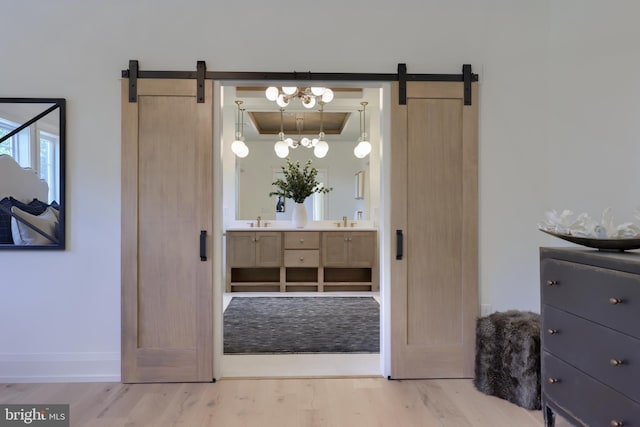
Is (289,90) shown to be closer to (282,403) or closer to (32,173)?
(32,173)

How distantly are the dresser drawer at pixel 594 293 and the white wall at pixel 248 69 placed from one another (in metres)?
0.82

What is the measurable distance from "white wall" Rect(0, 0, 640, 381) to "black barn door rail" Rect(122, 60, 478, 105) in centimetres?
5

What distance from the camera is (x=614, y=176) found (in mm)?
2219

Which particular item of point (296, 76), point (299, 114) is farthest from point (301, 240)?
point (296, 76)

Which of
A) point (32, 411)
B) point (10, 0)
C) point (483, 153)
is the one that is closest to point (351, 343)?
point (483, 153)

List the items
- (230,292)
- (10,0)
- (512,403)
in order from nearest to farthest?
(512,403), (10,0), (230,292)

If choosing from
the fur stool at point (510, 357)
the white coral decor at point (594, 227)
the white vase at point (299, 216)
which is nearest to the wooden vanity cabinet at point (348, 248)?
the white vase at point (299, 216)

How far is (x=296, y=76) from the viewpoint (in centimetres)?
267

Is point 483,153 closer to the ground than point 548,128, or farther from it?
closer to the ground

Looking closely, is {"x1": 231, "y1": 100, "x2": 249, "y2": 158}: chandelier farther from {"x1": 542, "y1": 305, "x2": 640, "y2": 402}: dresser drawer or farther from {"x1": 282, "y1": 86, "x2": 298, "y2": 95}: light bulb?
{"x1": 542, "y1": 305, "x2": 640, "y2": 402}: dresser drawer

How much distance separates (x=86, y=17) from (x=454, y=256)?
3.01m

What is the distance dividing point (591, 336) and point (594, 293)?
0.62 feet

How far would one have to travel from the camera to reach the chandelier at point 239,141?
Result: 201 inches

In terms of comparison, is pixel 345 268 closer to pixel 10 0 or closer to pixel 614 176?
pixel 614 176
